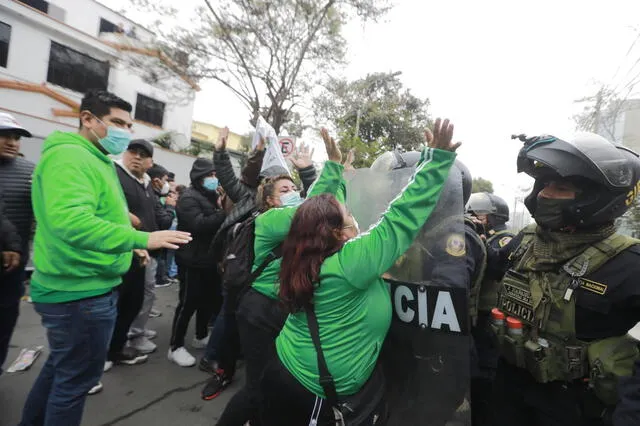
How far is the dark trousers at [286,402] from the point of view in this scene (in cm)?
146

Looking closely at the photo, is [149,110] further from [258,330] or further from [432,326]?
[432,326]

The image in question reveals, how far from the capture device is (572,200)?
5.17 feet

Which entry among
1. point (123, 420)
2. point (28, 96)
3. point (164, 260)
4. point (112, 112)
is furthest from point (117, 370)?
point (28, 96)

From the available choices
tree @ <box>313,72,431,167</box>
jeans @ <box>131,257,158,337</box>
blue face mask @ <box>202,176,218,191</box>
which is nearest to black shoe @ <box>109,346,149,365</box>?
jeans @ <box>131,257,158,337</box>

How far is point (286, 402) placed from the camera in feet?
4.88

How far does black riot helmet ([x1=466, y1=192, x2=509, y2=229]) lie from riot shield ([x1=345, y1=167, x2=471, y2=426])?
7.29 ft

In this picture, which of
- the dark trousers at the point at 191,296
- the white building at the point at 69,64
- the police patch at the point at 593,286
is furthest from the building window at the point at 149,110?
the police patch at the point at 593,286

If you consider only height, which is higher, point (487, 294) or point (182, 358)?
point (487, 294)

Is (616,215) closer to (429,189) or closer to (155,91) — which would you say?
(429,189)

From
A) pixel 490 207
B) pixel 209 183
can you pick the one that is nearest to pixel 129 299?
pixel 209 183

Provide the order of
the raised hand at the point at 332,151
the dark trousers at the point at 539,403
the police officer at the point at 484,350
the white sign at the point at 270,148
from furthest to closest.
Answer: the white sign at the point at 270,148, the police officer at the point at 484,350, the raised hand at the point at 332,151, the dark trousers at the point at 539,403

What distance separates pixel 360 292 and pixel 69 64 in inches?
749

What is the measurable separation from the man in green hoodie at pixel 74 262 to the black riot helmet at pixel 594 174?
5.61 feet

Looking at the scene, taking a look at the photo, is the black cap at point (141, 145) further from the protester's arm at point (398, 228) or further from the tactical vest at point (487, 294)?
the tactical vest at point (487, 294)
